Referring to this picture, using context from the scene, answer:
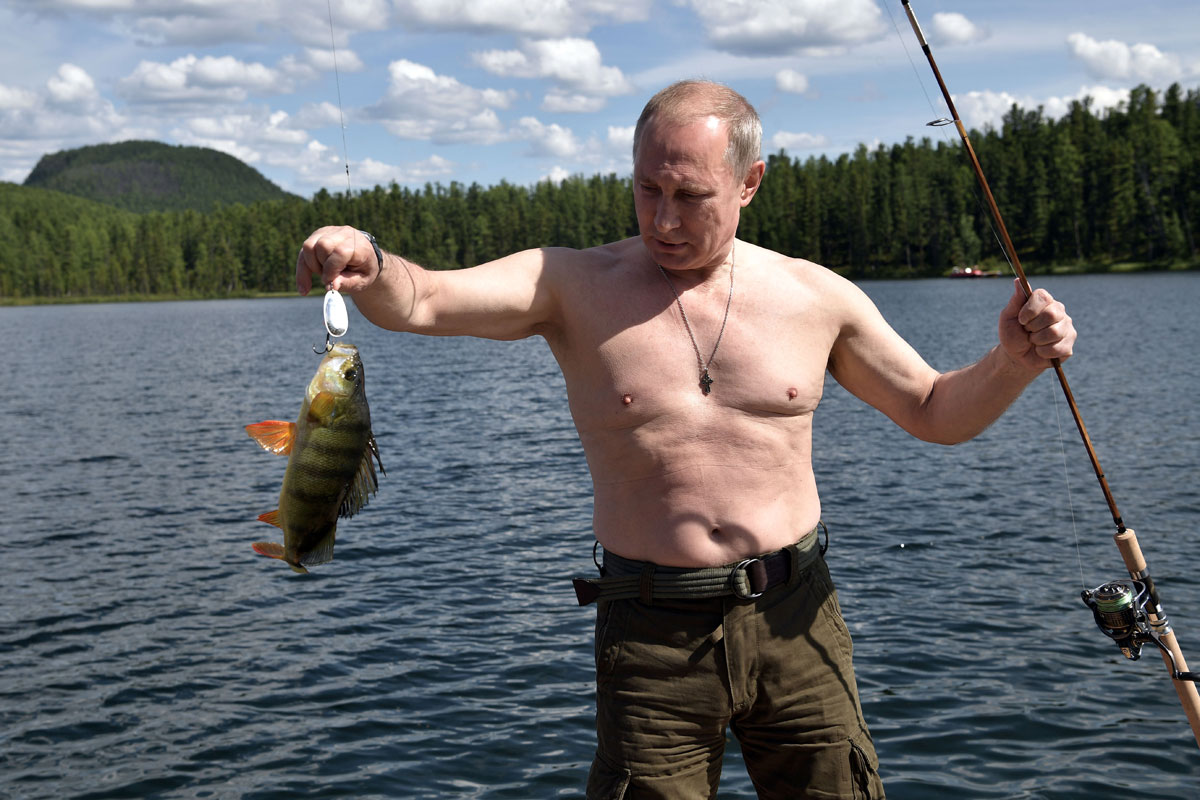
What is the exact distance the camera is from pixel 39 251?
156875 mm

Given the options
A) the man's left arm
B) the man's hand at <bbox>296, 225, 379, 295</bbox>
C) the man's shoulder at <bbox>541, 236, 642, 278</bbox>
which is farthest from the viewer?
the man's shoulder at <bbox>541, 236, 642, 278</bbox>

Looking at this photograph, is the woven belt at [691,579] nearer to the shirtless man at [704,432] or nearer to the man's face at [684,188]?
the shirtless man at [704,432]

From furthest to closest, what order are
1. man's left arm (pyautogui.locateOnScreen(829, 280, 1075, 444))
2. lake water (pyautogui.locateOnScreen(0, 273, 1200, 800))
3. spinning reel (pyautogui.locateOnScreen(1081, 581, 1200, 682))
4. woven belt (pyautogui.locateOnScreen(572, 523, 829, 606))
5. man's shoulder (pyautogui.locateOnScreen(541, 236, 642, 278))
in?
lake water (pyautogui.locateOnScreen(0, 273, 1200, 800))
spinning reel (pyautogui.locateOnScreen(1081, 581, 1200, 682))
man's shoulder (pyautogui.locateOnScreen(541, 236, 642, 278))
woven belt (pyautogui.locateOnScreen(572, 523, 829, 606))
man's left arm (pyautogui.locateOnScreen(829, 280, 1075, 444))

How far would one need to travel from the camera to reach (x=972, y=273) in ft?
345

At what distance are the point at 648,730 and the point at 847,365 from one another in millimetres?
1526

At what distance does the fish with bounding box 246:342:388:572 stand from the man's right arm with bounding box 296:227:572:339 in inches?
8.2

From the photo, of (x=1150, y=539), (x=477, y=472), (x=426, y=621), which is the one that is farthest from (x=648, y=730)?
(x=477, y=472)

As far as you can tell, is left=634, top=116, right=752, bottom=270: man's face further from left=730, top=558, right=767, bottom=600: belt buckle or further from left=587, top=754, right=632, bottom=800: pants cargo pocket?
left=587, top=754, right=632, bottom=800: pants cargo pocket

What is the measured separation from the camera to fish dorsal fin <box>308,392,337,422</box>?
10.1ft

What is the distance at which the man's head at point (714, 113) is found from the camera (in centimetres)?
336

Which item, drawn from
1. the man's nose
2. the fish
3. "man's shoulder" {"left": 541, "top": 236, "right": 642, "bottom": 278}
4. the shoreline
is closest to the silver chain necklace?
"man's shoulder" {"left": 541, "top": 236, "right": 642, "bottom": 278}

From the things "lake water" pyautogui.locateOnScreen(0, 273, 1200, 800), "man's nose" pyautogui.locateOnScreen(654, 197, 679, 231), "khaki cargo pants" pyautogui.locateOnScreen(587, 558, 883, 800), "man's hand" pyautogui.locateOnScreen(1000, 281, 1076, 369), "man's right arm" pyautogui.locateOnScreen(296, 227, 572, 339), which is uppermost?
"man's nose" pyautogui.locateOnScreen(654, 197, 679, 231)

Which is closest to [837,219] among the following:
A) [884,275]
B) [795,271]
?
[884,275]

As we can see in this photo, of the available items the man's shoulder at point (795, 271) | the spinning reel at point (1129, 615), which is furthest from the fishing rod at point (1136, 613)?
the man's shoulder at point (795, 271)
